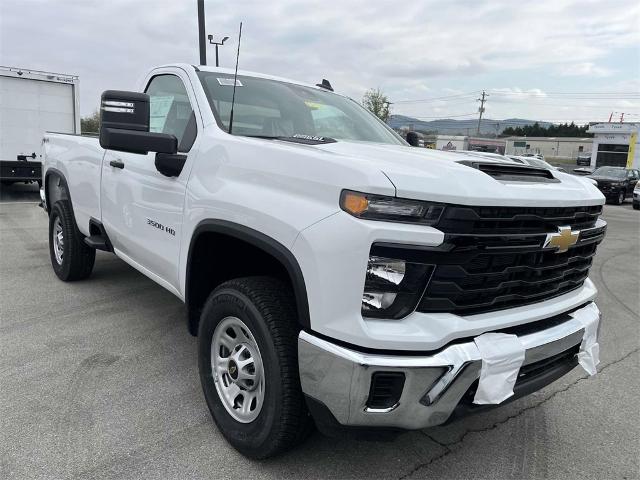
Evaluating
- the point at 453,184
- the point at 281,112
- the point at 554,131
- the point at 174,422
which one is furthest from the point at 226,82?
the point at 554,131

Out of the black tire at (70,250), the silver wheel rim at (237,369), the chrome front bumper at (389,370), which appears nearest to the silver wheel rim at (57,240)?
the black tire at (70,250)

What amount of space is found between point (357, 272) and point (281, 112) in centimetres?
176

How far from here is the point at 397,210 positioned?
1.94 m

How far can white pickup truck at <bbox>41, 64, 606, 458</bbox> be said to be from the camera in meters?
1.93

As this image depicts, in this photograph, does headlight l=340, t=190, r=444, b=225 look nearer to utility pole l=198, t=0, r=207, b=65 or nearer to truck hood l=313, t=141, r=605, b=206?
truck hood l=313, t=141, r=605, b=206

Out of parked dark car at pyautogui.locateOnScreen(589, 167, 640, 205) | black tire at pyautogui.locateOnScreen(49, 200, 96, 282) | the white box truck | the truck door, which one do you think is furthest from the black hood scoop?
parked dark car at pyautogui.locateOnScreen(589, 167, 640, 205)

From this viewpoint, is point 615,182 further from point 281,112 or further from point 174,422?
point 174,422

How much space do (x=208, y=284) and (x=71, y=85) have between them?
42.8 feet

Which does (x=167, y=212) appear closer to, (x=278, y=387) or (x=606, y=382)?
(x=278, y=387)

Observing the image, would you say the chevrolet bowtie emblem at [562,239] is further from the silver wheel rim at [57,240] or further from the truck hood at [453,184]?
the silver wheel rim at [57,240]

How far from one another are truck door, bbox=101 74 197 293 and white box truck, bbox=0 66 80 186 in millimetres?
10685

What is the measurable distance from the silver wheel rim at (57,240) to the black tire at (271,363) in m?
3.50

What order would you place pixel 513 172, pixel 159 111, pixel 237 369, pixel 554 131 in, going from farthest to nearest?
pixel 554 131 < pixel 159 111 < pixel 237 369 < pixel 513 172

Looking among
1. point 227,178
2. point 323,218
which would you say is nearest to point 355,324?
point 323,218
